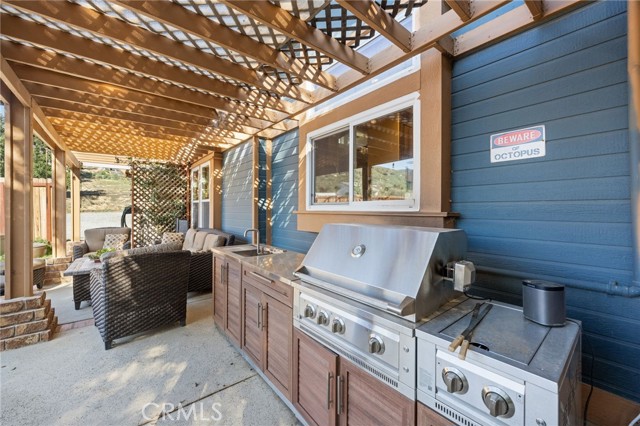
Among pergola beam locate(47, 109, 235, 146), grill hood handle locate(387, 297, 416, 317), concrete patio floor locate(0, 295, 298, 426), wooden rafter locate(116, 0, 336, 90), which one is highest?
pergola beam locate(47, 109, 235, 146)

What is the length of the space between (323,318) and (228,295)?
1.61 metres

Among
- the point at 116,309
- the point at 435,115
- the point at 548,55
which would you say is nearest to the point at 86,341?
the point at 116,309

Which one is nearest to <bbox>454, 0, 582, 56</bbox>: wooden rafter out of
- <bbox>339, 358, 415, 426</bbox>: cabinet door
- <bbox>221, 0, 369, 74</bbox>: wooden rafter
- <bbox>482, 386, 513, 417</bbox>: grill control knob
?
<bbox>221, 0, 369, 74</bbox>: wooden rafter

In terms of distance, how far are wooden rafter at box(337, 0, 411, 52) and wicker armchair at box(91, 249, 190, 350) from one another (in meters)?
2.89

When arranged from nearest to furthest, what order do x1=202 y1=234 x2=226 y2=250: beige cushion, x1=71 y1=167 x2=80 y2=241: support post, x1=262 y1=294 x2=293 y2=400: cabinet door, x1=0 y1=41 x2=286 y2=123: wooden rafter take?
1. x1=262 y1=294 x2=293 y2=400: cabinet door
2. x1=0 y1=41 x2=286 y2=123: wooden rafter
3. x1=202 y1=234 x2=226 y2=250: beige cushion
4. x1=71 y1=167 x2=80 y2=241: support post

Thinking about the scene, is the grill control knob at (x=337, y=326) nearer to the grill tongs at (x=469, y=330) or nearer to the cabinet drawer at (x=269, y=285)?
the cabinet drawer at (x=269, y=285)

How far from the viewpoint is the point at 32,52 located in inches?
92.3

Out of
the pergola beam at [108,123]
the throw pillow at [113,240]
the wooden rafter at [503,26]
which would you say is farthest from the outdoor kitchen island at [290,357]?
the throw pillow at [113,240]

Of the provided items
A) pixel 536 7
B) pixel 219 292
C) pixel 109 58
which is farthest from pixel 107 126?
pixel 536 7

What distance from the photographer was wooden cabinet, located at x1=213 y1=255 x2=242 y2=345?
8.43 feet

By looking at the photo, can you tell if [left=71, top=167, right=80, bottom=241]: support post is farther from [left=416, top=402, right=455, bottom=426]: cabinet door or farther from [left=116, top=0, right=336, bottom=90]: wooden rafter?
[left=416, top=402, right=455, bottom=426]: cabinet door

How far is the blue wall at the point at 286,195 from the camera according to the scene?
360cm

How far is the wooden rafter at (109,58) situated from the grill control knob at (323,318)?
2.41 metres

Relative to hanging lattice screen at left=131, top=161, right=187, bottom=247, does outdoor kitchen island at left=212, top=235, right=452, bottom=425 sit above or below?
below
